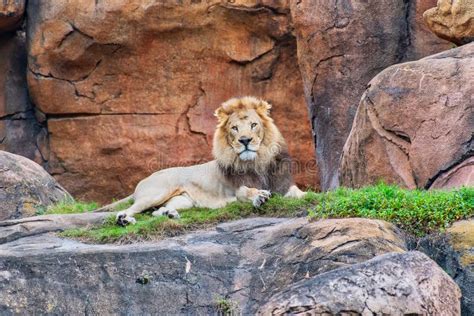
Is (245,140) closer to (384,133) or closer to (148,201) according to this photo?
(148,201)

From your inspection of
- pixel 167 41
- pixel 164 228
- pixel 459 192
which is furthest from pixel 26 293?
pixel 167 41

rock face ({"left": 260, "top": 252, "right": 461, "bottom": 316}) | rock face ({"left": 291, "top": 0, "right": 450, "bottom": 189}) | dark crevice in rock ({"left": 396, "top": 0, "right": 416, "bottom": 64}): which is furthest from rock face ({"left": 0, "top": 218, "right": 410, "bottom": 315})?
dark crevice in rock ({"left": 396, "top": 0, "right": 416, "bottom": 64})

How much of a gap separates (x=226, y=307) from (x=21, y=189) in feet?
15.5

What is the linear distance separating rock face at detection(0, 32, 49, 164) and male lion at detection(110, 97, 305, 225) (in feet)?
16.5

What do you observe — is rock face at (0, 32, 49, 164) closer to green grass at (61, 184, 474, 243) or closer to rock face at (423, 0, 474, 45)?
green grass at (61, 184, 474, 243)

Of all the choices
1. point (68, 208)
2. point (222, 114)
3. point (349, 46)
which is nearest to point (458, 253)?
point (222, 114)

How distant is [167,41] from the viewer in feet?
50.1

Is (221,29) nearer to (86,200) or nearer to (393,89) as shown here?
(86,200)

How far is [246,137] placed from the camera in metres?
10.4

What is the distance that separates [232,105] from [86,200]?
17.6ft

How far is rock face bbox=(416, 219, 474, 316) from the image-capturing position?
7.59 m

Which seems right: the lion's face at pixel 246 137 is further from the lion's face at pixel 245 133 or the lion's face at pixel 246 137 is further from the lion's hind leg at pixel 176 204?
the lion's hind leg at pixel 176 204

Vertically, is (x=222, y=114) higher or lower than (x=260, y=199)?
higher

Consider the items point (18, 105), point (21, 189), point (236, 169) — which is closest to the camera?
point (236, 169)
